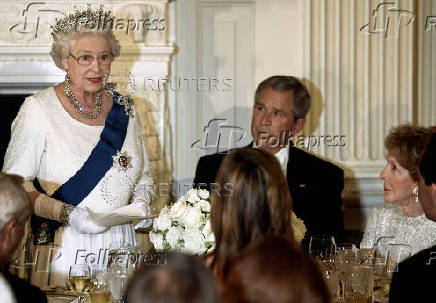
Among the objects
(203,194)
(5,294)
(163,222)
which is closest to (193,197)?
(203,194)

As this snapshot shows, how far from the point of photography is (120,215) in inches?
116

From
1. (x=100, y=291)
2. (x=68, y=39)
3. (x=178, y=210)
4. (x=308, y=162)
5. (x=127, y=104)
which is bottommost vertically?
(x=100, y=291)

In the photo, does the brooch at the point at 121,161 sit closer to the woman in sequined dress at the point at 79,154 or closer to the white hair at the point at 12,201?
the woman in sequined dress at the point at 79,154

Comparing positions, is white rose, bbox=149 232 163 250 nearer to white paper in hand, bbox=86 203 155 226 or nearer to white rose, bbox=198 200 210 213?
white rose, bbox=198 200 210 213

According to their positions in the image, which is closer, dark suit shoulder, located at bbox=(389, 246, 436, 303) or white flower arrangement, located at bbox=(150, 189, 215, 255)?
dark suit shoulder, located at bbox=(389, 246, 436, 303)

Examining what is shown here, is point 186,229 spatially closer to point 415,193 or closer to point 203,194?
point 203,194

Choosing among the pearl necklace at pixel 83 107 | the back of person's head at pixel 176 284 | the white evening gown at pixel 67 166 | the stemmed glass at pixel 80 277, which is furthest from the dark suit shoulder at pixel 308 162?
the back of person's head at pixel 176 284

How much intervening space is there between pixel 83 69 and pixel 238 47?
1.68 metres

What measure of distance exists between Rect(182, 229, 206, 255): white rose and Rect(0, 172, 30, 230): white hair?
2.32ft

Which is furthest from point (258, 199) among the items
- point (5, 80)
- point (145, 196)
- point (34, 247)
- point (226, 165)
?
point (5, 80)

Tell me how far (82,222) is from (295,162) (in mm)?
1282

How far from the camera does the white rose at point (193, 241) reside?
8.59ft

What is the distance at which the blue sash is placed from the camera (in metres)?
3.27

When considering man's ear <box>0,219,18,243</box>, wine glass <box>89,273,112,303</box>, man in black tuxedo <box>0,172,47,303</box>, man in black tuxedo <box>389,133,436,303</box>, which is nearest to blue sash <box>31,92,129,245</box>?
wine glass <box>89,273,112,303</box>
